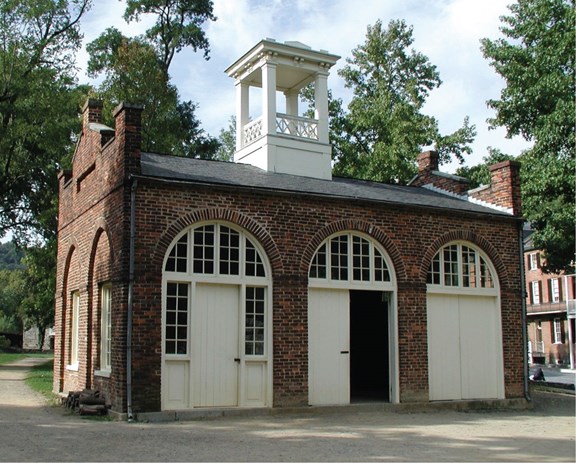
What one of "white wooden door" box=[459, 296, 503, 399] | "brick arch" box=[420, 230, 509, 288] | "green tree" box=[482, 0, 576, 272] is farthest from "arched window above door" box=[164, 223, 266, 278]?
"green tree" box=[482, 0, 576, 272]

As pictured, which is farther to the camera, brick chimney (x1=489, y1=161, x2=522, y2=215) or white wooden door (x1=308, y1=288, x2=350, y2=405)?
brick chimney (x1=489, y1=161, x2=522, y2=215)

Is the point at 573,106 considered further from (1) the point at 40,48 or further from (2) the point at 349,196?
(1) the point at 40,48

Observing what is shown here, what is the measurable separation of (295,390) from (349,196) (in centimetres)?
436

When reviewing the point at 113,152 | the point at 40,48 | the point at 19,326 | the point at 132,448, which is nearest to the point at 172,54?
the point at 40,48

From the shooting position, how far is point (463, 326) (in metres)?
17.2

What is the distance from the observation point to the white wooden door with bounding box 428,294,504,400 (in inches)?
655

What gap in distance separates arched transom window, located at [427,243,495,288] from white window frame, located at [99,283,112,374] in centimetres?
729

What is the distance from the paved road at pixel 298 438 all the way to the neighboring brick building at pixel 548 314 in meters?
42.2

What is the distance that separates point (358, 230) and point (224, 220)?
3.20 m

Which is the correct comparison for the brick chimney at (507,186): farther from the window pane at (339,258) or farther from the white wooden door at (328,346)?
the white wooden door at (328,346)

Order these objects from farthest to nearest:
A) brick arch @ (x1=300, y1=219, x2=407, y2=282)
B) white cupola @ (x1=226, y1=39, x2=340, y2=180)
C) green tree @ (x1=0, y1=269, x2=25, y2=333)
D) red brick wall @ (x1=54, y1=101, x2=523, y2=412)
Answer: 1. green tree @ (x1=0, y1=269, x2=25, y2=333)
2. white cupola @ (x1=226, y1=39, x2=340, y2=180)
3. brick arch @ (x1=300, y1=219, x2=407, y2=282)
4. red brick wall @ (x1=54, y1=101, x2=523, y2=412)

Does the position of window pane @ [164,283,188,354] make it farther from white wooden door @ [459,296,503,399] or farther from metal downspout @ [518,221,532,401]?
metal downspout @ [518,221,532,401]

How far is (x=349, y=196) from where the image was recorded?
15883mm

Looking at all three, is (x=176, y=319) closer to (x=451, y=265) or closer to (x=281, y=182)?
(x=281, y=182)
